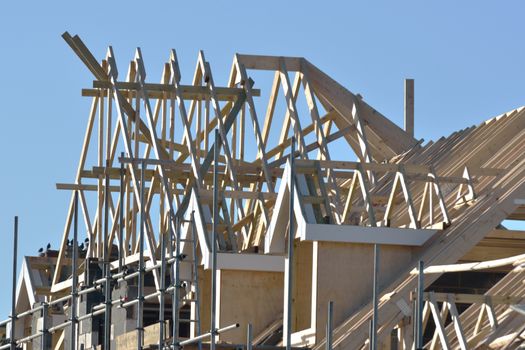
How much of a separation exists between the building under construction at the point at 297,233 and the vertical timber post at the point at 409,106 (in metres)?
0.04

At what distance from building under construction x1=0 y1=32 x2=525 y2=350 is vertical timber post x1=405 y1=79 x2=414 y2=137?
0.04 m

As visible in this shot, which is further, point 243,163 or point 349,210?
point 243,163

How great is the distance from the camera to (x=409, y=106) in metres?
54.2

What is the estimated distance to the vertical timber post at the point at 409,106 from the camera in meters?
53.5

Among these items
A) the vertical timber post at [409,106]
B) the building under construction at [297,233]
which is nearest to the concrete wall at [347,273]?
the building under construction at [297,233]

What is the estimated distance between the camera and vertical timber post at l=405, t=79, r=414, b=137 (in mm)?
53469

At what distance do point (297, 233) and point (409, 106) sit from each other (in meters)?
15.1

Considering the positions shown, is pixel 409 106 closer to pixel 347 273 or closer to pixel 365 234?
pixel 365 234

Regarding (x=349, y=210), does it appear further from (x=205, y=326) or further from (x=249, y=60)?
(x=249, y=60)

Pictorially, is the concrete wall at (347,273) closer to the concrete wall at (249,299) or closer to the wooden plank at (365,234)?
the wooden plank at (365,234)

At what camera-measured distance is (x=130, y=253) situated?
51781 mm

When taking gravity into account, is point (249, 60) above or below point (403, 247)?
above

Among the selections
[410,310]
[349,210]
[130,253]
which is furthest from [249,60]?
[410,310]

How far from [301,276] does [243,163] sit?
848 cm
